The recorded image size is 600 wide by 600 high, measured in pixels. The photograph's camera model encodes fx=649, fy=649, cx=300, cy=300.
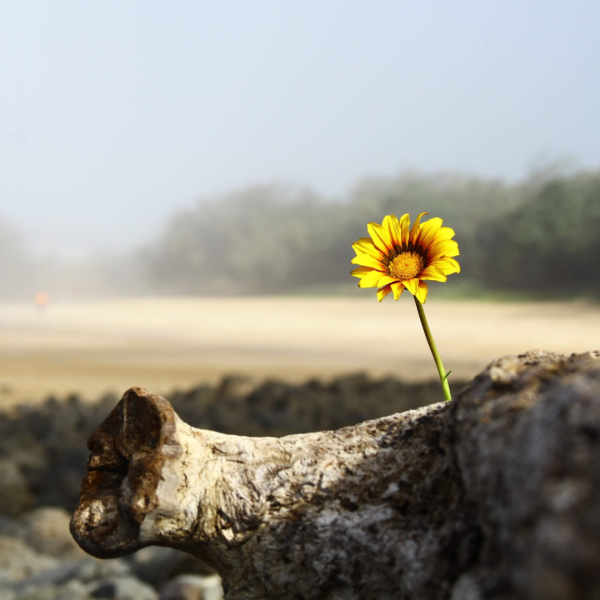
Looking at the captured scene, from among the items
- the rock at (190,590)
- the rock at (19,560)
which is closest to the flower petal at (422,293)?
the rock at (190,590)

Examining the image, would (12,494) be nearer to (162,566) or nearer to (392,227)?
(162,566)

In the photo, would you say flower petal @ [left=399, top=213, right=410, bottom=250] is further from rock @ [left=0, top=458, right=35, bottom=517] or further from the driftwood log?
rock @ [left=0, top=458, right=35, bottom=517]

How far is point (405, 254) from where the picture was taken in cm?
111

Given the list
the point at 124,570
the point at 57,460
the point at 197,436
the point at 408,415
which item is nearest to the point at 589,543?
the point at 408,415

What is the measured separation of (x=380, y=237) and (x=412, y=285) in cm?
10

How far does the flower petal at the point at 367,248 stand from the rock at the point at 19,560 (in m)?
2.95

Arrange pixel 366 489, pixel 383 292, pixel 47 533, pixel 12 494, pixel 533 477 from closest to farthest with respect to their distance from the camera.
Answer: pixel 533 477, pixel 366 489, pixel 383 292, pixel 47 533, pixel 12 494

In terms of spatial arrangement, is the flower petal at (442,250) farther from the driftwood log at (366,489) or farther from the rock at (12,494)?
the rock at (12,494)

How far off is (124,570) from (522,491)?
308cm

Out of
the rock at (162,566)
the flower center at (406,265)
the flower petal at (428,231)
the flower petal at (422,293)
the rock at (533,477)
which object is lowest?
the rock at (162,566)

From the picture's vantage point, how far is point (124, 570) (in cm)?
325

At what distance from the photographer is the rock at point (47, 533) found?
361 centimetres

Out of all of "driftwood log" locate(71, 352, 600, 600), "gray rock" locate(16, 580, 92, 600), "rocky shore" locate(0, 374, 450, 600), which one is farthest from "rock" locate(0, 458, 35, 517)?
"driftwood log" locate(71, 352, 600, 600)

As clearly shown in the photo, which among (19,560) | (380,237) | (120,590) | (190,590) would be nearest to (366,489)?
(380,237)
